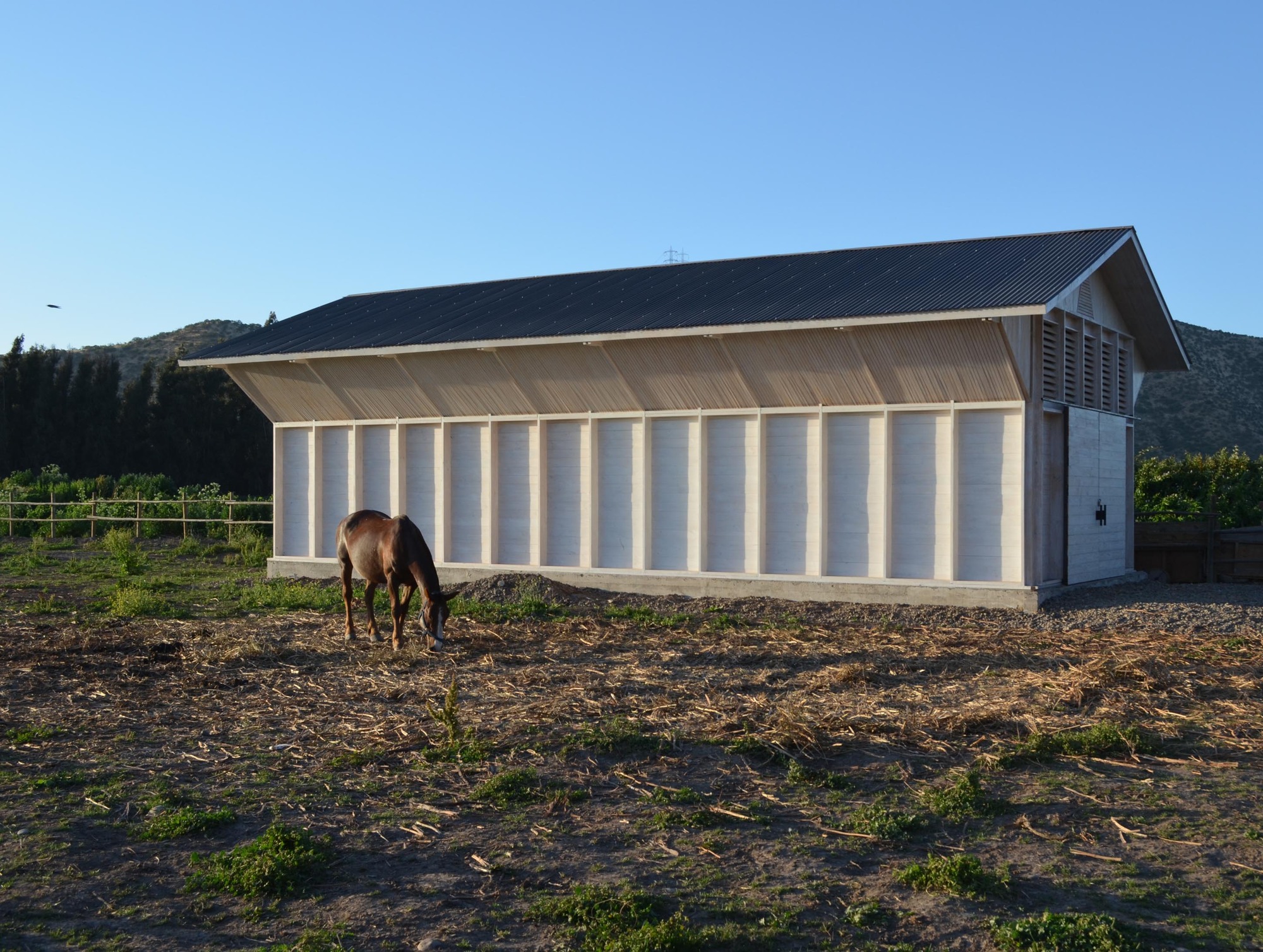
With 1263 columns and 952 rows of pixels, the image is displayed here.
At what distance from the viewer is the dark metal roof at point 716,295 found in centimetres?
1845

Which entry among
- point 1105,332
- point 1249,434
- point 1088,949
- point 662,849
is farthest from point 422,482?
point 1249,434

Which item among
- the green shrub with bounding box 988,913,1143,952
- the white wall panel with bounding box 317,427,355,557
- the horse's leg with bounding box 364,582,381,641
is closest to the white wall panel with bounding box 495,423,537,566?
the white wall panel with bounding box 317,427,355,557

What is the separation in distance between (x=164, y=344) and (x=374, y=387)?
281 ft

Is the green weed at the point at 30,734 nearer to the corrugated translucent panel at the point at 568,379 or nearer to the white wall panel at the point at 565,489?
the corrugated translucent panel at the point at 568,379

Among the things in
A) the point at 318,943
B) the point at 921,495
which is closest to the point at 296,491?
the point at 921,495

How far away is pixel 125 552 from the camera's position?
85.8 ft

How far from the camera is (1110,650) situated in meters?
14.5

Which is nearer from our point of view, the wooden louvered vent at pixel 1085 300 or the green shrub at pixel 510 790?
the green shrub at pixel 510 790

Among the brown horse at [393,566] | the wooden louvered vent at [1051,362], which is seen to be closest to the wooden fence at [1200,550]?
the wooden louvered vent at [1051,362]

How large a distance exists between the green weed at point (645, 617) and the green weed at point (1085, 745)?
848cm

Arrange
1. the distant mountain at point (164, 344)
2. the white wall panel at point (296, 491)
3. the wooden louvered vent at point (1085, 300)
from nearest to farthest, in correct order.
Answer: the wooden louvered vent at point (1085, 300), the white wall panel at point (296, 491), the distant mountain at point (164, 344)

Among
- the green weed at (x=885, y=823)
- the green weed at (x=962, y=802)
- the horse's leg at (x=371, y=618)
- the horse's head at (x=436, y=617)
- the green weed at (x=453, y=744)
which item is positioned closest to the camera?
the green weed at (x=885, y=823)

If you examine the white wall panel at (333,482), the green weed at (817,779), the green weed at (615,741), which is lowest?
the green weed at (817,779)

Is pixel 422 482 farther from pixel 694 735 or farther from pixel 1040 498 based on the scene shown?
pixel 694 735
